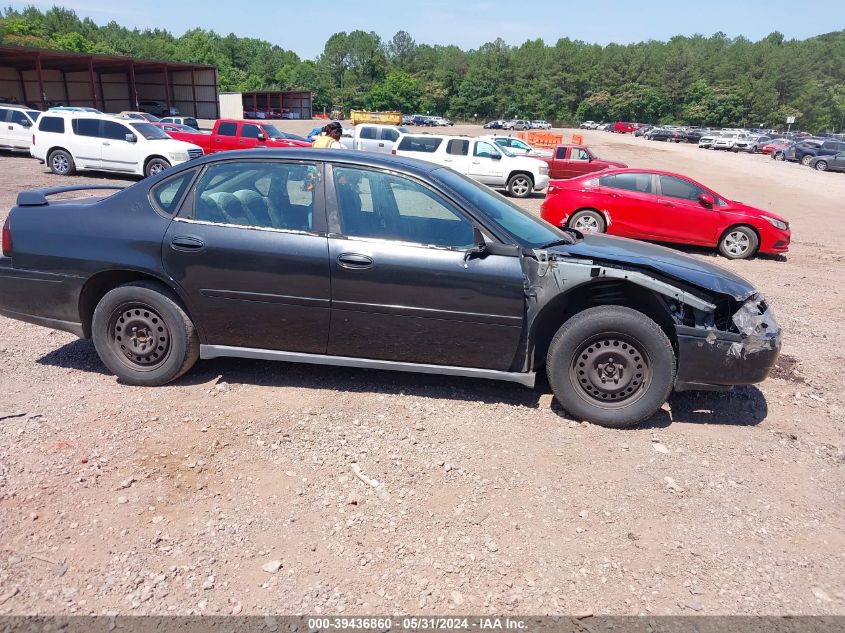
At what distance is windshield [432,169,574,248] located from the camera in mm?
4285

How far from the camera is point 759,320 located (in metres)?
4.07

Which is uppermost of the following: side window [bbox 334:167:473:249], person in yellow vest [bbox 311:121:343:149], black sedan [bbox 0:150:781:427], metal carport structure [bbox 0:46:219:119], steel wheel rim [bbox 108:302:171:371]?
metal carport structure [bbox 0:46:219:119]

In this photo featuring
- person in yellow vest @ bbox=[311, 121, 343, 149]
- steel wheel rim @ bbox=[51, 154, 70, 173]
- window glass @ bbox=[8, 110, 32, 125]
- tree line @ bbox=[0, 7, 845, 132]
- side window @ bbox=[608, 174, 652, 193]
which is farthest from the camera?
tree line @ bbox=[0, 7, 845, 132]

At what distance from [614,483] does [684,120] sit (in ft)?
398

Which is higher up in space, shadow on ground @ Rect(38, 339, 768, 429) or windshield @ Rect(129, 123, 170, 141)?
windshield @ Rect(129, 123, 170, 141)

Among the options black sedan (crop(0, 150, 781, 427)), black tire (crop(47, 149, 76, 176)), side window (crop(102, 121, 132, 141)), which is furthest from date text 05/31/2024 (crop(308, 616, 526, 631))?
black tire (crop(47, 149, 76, 176))

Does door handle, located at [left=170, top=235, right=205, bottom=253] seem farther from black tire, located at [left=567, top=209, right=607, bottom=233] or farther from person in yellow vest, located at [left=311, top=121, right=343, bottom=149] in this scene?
black tire, located at [left=567, top=209, right=607, bottom=233]

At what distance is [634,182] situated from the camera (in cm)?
1136

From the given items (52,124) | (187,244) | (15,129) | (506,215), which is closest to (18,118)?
(15,129)

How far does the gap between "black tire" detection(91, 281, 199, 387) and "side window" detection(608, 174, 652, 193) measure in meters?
9.16

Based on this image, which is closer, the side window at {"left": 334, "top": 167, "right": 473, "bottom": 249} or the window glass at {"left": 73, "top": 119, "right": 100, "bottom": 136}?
the side window at {"left": 334, "top": 167, "right": 473, "bottom": 249}

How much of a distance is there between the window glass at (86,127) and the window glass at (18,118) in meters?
7.68

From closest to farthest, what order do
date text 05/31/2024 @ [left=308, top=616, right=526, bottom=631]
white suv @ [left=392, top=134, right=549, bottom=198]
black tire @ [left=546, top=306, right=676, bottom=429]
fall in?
date text 05/31/2024 @ [left=308, top=616, right=526, bottom=631] → black tire @ [left=546, top=306, right=676, bottom=429] → white suv @ [left=392, top=134, right=549, bottom=198]

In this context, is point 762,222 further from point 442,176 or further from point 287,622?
point 287,622
